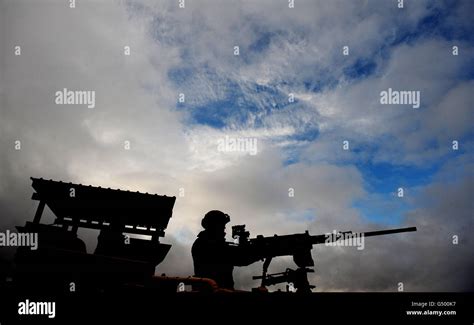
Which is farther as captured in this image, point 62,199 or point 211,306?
point 62,199

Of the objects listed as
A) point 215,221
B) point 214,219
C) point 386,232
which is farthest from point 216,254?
point 386,232

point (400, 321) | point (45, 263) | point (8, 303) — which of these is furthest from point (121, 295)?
point (45, 263)

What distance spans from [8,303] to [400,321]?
5288 millimetres

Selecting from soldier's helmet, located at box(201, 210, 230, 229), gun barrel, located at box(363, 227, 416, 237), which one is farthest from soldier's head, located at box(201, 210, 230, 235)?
gun barrel, located at box(363, 227, 416, 237)

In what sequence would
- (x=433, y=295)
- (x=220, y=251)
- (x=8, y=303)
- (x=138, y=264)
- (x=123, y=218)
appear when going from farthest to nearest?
(x=220, y=251) → (x=123, y=218) → (x=138, y=264) → (x=8, y=303) → (x=433, y=295)

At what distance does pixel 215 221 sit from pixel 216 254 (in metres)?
1.90

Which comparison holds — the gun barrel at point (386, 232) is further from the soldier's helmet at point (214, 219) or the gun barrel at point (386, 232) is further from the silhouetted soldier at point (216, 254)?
the soldier's helmet at point (214, 219)

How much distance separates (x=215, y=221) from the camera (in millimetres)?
17328

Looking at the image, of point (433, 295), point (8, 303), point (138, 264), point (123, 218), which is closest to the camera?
point (433, 295)

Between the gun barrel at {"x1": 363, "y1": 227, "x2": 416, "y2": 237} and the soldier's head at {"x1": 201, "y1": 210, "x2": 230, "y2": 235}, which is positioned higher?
the soldier's head at {"x1": 201, "y1": 210, "x2": 230, "y2": 235}

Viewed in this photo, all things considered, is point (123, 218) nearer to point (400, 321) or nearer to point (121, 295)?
point (121, 295)

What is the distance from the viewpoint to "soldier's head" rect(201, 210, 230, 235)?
56.7 ft

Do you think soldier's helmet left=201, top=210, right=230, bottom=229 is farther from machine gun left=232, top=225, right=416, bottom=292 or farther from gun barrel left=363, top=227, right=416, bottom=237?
gun barrel left=363, top=227, right=416, bottom=237

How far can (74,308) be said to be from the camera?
396cm
